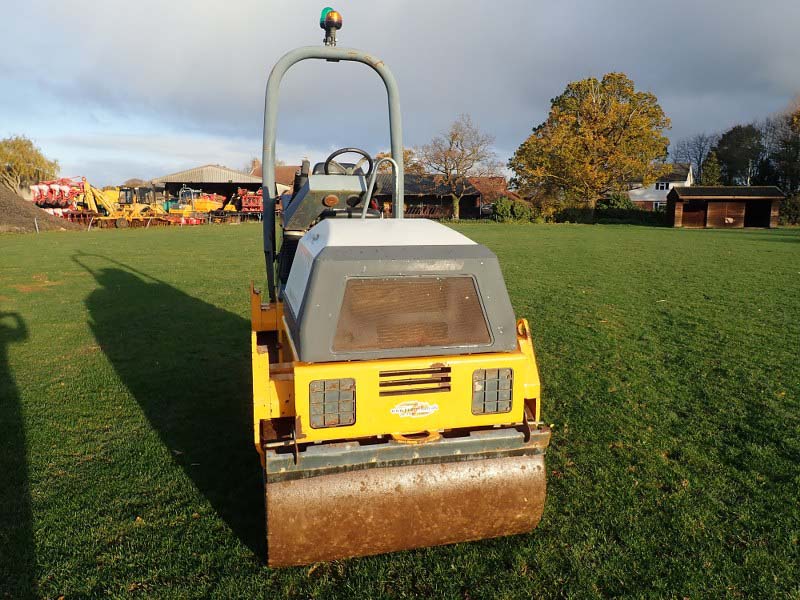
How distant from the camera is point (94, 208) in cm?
3822

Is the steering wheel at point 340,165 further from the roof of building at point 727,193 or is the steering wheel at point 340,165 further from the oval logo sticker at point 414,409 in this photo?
the roof of building at point 727,193

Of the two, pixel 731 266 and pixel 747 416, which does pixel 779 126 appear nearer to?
pixel 731 266

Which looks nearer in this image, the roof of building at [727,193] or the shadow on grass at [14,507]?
the shadow on grass at [14,507]

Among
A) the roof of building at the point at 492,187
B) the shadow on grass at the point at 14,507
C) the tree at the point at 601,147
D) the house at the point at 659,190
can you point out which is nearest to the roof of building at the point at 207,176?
the roof of building at the point at 492,187

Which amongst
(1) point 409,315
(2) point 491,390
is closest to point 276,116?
(1) point 409,315

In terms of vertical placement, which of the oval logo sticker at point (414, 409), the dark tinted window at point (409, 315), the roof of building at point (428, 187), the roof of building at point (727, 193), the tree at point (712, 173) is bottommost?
the oval logo sticker at point (414, 409)

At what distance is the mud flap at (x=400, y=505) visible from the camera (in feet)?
9.10

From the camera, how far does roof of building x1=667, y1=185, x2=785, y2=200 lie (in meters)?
39.7

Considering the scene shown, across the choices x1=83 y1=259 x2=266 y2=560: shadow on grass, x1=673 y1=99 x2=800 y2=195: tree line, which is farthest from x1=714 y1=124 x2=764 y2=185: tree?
x1=83 y1=259 x2=266 y2=560: shadow on grass

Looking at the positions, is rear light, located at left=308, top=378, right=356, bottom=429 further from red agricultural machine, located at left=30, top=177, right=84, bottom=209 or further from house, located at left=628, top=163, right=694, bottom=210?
house, located at left=628, top=163, right=694, bottom=210

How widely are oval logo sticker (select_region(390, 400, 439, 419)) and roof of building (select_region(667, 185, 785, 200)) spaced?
42.9 metres

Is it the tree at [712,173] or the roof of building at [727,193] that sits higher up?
the tree at [712,173]

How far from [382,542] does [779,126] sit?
79.6 m

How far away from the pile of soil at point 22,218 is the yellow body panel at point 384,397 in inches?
1337
